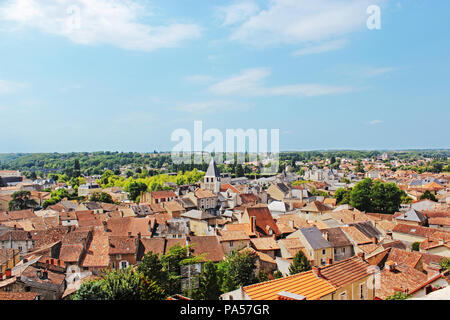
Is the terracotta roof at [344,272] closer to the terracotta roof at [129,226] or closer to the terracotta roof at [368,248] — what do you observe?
the terracotta roof at [368,248]

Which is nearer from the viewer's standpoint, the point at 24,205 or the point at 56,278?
the point at 56,278

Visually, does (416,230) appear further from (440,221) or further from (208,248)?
(208,248)

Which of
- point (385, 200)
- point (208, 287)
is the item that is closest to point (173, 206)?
point (385, 200)

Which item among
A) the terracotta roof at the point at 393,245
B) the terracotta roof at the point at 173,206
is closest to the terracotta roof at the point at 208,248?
the terracotta roof at the point at 393,245

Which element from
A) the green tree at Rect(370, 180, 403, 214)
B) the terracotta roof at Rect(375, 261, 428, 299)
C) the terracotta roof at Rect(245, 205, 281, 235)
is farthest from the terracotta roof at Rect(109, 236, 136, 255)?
the green tree at Rect(370, 180, 403, 214)

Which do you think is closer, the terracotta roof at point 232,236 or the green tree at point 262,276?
the green tree at point 262,276

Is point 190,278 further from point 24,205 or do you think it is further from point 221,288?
point 24,205
